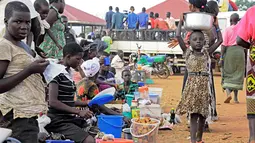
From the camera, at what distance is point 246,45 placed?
4977 millimetres

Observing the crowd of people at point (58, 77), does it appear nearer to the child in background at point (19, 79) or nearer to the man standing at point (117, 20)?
the child in background at point (19, 79)

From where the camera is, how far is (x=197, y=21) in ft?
20.0

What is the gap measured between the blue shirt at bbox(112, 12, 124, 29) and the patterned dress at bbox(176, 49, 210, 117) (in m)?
16.1

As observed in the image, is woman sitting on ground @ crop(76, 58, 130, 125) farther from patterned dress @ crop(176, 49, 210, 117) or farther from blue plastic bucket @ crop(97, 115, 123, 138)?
patterned dress @ crop(176, 49, 210, 117)

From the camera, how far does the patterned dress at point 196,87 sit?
579 cm

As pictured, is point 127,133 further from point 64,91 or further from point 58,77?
point 58,77

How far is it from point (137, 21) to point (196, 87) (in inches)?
616

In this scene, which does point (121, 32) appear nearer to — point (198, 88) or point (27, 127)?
point (198, 88)

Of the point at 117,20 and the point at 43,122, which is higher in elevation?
the point at 117,20

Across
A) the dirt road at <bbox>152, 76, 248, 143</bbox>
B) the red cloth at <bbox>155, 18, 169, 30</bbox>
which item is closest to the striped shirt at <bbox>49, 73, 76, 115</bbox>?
the dirt road at <bbox>152, 76, 248, 143</bbox>

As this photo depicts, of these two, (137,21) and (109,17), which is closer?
(137,21)

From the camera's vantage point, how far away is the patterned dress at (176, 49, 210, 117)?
579 centimetres

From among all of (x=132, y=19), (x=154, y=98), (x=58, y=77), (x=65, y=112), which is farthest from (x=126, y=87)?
(x=132, y=19)

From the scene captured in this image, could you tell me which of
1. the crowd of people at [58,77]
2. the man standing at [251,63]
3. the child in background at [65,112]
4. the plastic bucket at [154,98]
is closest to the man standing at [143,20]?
the crowd of people at [58,77]
